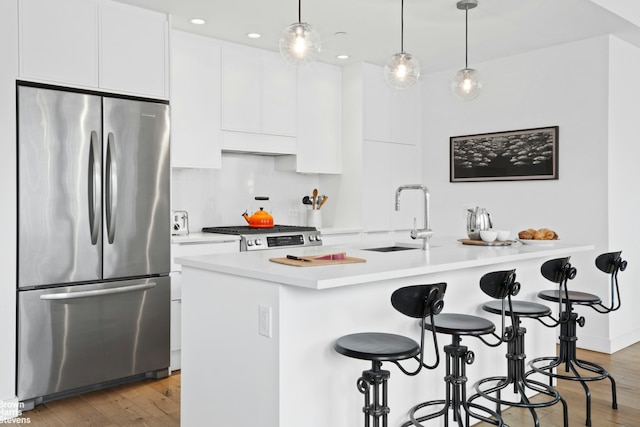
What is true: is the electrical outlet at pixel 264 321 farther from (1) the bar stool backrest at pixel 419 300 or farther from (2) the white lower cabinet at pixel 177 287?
(2) the white lower cabinet at pixel 177 287

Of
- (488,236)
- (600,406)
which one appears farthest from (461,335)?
(600,406)

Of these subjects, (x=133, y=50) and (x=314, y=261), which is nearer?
(x=314, y=261)

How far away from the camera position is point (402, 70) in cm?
329

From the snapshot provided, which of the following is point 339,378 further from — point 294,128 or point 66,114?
point 294,128

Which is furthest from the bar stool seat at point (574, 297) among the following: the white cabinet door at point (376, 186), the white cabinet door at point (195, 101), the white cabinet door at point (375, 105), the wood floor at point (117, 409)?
the white cabinet door at point (195, 101)

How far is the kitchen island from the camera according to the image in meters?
2.16

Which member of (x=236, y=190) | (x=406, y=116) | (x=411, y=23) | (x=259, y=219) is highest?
(x=411, y=23)

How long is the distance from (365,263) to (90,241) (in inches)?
75.8

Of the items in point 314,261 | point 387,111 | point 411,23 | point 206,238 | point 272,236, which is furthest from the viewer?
point 387,111

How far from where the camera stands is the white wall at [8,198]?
3111 millimetres

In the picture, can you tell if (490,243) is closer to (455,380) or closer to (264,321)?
(455,380)

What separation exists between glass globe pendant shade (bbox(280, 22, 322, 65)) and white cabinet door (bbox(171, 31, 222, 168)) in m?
1.65

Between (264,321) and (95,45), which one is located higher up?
(95,45)

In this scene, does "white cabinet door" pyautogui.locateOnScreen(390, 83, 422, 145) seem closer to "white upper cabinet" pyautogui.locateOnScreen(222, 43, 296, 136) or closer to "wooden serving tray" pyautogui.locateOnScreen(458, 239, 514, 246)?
"white upper cabinet" pyautogui.locateOnScreen(222, 43, 296, 136)
